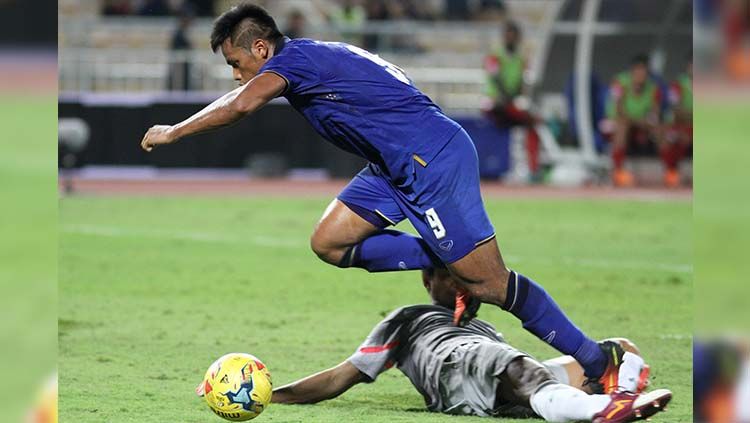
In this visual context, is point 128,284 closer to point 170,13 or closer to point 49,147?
point 49,147

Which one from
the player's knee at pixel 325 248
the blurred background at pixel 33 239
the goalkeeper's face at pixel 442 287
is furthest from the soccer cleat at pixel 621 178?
the blurred background at pixel 33 239

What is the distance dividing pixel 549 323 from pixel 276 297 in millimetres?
3963

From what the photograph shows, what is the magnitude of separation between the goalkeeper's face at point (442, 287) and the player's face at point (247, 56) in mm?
1262

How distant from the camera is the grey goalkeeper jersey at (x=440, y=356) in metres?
4.38

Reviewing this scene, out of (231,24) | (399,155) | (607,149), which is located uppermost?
(231,24)

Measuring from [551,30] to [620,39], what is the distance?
1294 mm

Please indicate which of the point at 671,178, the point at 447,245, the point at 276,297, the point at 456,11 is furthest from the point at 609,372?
the point at 456,11

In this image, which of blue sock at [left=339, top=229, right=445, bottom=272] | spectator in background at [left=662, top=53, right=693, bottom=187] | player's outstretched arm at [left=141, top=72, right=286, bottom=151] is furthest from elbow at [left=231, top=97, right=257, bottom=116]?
spectator in background at [left=662, top=53, right=693, bottom=187]

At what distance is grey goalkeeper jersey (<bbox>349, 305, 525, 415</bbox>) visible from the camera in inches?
172

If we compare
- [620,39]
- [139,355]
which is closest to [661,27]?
[620,39]

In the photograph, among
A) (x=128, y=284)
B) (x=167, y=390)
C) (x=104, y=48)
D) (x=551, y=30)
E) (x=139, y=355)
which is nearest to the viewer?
(x=167, y=390)

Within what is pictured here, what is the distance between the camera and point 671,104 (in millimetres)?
17188

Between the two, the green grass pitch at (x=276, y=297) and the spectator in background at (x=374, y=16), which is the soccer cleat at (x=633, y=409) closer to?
the green grass pitch at (x=276, y=297)

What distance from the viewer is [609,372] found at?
14.8ft
